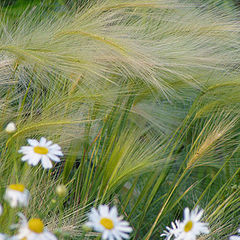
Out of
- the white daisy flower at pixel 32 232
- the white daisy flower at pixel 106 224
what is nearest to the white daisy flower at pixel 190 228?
the white daisy flower at pixel 106 224

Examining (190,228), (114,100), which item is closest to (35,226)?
(190,228)

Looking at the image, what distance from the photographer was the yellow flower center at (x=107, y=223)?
0.56 metres

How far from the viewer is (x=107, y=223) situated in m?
0.56

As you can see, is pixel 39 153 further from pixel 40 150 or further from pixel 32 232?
pixel 32 232

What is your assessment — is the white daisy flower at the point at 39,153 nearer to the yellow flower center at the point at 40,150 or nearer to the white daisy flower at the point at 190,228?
the yellow flower center at the point at 40,150

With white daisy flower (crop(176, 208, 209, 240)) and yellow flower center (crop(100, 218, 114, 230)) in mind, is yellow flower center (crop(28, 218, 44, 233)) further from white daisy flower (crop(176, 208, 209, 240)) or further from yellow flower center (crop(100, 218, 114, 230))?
white daisy flower (crop(176, 208, 209, 240))

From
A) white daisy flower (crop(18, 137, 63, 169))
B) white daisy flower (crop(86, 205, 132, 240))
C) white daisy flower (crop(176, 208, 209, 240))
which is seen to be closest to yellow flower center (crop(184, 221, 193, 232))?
white daisy flower (crop(176, 208, 209, 240))

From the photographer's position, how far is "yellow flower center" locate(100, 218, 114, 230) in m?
0.56

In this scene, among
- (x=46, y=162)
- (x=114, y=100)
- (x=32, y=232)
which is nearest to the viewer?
(x=32, y=232)

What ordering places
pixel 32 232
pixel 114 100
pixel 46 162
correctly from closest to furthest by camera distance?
1. pixel 32 232
2. pixel 46 162
3. pixel 114 100

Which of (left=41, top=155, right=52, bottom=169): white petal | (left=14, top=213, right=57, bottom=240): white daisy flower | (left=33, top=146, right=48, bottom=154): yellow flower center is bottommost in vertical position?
(left=14, top=213, right=57, bottom=240): white daisy flower

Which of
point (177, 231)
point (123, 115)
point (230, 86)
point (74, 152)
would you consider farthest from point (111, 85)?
point (177, 231)

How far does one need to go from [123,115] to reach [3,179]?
361mm

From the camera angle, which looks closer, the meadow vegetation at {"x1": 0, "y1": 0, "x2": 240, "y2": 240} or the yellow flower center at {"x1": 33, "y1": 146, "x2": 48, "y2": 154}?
the yellow flower center at {"x1": 33, "y1": 146, "x2": 48, "y2": 154}
